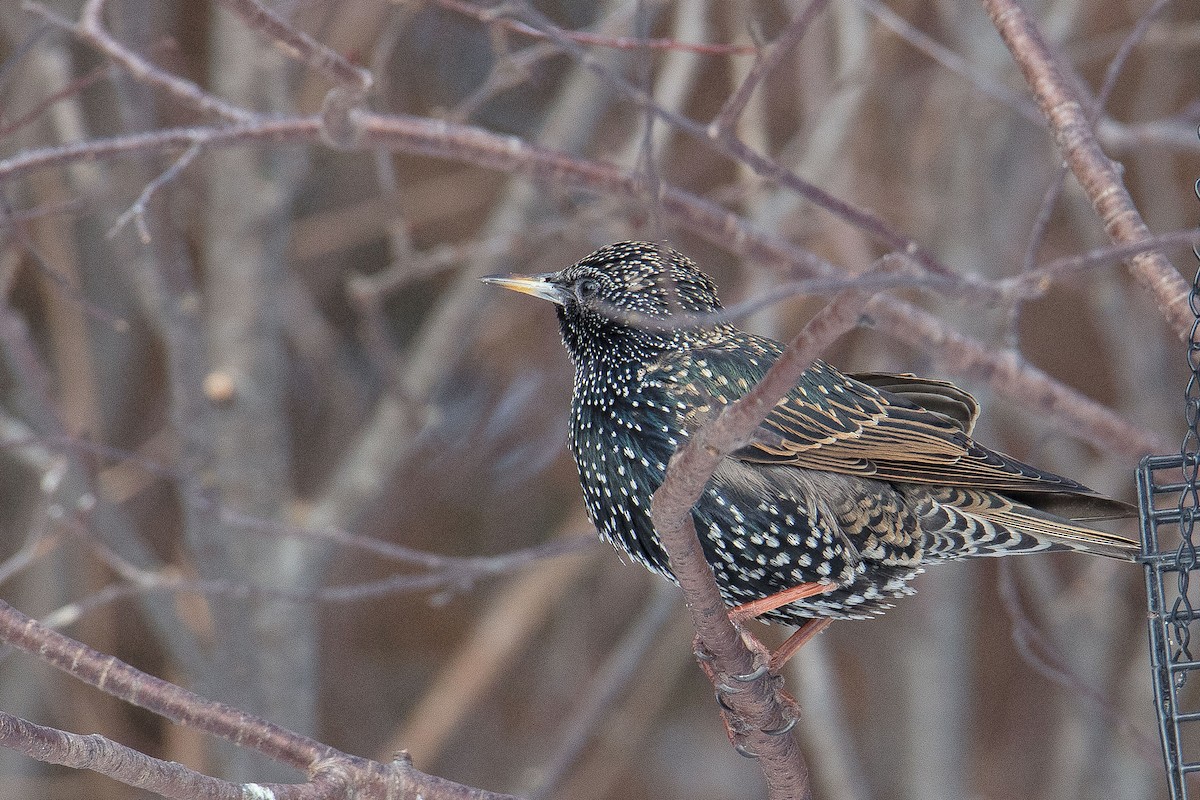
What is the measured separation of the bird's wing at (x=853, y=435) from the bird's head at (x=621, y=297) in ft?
0.40

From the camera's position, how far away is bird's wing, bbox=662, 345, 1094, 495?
3.07 metres

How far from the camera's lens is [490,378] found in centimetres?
612

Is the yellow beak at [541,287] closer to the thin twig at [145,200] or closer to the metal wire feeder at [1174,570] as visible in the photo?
the thin twig at [145,200]

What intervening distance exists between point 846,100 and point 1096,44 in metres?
1.22

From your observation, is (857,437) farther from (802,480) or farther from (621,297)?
(621,297)

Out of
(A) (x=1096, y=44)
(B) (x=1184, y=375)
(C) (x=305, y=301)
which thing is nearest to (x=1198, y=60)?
(A) (x=1096, y=44)

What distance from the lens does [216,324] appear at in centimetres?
479

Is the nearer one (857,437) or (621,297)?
(857,437)

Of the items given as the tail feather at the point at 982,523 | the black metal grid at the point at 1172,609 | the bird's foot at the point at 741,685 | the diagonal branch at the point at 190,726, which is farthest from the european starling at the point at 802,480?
the diagonal branch at the point at 190,726

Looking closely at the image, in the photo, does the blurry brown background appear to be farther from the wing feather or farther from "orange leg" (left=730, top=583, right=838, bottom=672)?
"orange leg" (left=730, top=583, right=838, bottom=672)

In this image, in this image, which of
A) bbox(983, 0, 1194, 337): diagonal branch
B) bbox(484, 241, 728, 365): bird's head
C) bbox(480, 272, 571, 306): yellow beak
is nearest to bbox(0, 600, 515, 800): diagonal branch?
bbox(484, 241, 728, 365): bird's head

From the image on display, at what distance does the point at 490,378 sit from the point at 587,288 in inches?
107

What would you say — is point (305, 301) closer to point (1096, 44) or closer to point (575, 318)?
point (575, 318)

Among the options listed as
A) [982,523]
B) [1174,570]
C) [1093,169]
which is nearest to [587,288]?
[982,523]
